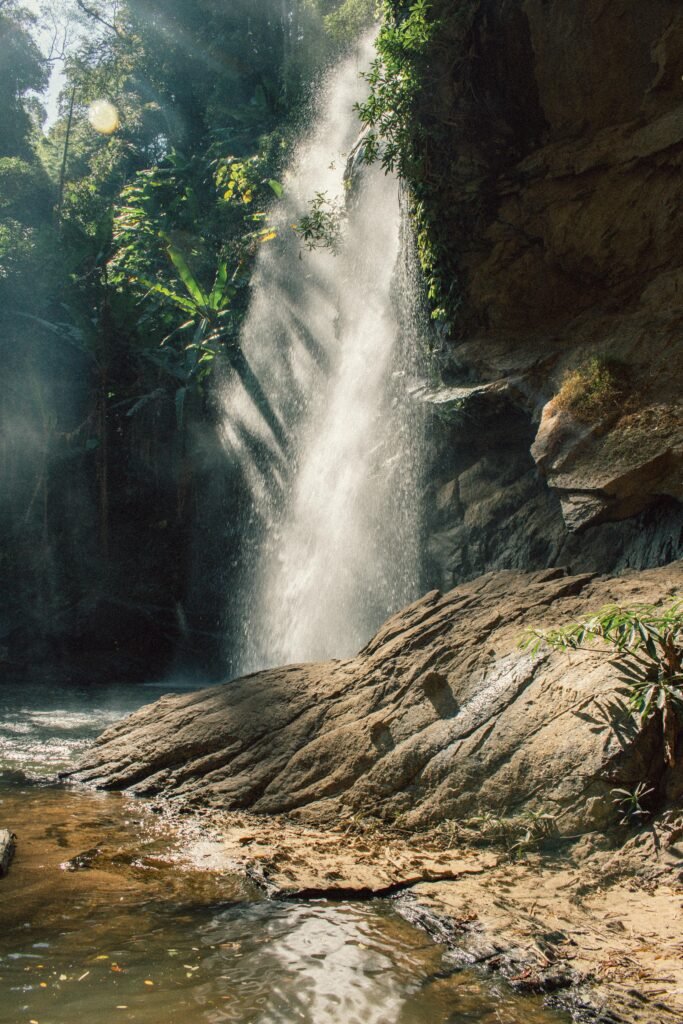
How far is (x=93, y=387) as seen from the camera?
21.1 meters

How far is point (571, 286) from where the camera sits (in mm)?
9945

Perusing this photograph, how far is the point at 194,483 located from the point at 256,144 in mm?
10270

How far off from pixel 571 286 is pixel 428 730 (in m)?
6.66

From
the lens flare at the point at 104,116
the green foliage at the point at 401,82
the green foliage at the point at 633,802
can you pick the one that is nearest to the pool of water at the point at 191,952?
the green foliage at the point at 633,802

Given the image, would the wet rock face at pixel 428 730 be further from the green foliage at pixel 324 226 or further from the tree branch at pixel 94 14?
the tree branch at pixel 94 14

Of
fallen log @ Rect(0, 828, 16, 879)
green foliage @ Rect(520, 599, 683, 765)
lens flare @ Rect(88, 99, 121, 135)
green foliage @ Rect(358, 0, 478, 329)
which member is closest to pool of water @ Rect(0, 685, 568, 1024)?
fallen log @ Rect(0, 828, 16, 879)

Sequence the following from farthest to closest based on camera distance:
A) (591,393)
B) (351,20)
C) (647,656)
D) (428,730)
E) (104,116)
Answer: (104,116) → (351,20) → (591,393) → (428,730) → (647,656)

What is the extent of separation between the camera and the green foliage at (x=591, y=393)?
792 cm

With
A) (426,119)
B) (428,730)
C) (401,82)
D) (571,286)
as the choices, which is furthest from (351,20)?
(428,730)

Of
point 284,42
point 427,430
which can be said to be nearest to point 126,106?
point 284,42

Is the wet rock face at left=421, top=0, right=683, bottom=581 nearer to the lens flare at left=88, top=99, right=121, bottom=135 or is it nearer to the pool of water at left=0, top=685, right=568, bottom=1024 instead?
the pool of water at left=0, top=685, right=568, bottom=1024

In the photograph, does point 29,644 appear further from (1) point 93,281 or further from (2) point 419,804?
(2) point 419,804

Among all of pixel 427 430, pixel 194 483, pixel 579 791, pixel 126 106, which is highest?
pixel 126 106

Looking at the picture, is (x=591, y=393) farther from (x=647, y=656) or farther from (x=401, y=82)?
(x=401, y=82)
